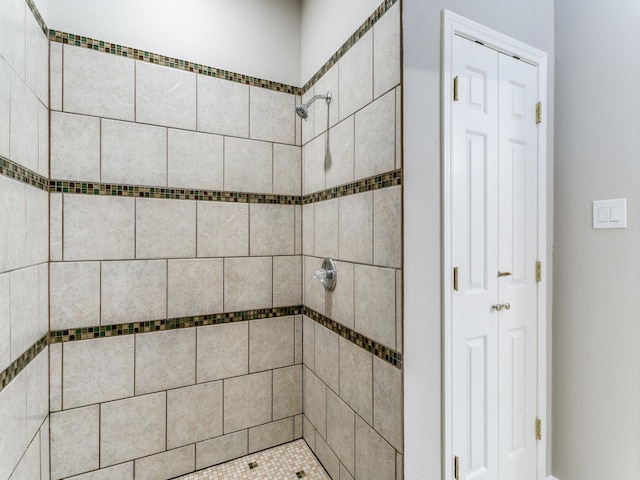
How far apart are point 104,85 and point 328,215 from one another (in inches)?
47.0

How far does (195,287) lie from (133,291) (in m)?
0.28

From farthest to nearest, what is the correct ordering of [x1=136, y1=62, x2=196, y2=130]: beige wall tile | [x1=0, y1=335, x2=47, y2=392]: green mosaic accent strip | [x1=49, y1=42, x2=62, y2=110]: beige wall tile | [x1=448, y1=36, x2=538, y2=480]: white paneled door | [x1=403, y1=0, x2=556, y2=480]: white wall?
1. [x1=136, y1=62, x2=196, y2=130]: beige wall tile
2. [x1=49, y1=42, x2=62, y2=110]: beige wall tile
3. [x1=448, y1=36, x2=538, y2=480]: white paneled door
4. [x1=403, y1=0, x2=556, y2=480]: white wall
5. [x1=0, y1=335, x2=47, y2=392]: green mosaic accent strip

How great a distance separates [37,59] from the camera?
1.23 metres

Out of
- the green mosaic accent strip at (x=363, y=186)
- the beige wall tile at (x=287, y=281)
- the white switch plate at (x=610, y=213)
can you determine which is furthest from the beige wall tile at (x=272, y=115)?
the white switch plate at (x=610, y=213)

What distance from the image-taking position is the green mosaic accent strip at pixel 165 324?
4.54ft

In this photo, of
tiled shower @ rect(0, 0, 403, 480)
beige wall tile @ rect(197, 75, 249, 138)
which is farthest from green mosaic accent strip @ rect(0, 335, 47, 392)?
beige wall tile @ rect(197, 75, 249, 138)

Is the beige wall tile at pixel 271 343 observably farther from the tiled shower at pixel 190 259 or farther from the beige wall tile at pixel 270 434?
the beige wall tile at pixel 270 434

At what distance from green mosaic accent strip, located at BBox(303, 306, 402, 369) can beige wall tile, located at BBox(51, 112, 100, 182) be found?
126 centimetres

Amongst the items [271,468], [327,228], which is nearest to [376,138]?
[327,228]

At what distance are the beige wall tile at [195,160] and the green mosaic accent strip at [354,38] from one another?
0.62 meters

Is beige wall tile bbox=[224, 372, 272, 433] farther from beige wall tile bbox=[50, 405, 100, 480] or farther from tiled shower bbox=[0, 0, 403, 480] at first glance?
beige wall tile bbox=[50, 405, 100, 480]

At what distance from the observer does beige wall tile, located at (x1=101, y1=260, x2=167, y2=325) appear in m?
1.45

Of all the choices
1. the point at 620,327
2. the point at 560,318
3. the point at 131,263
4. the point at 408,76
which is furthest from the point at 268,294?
the point at 620,327

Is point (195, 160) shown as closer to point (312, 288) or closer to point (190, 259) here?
point (190, 259)
